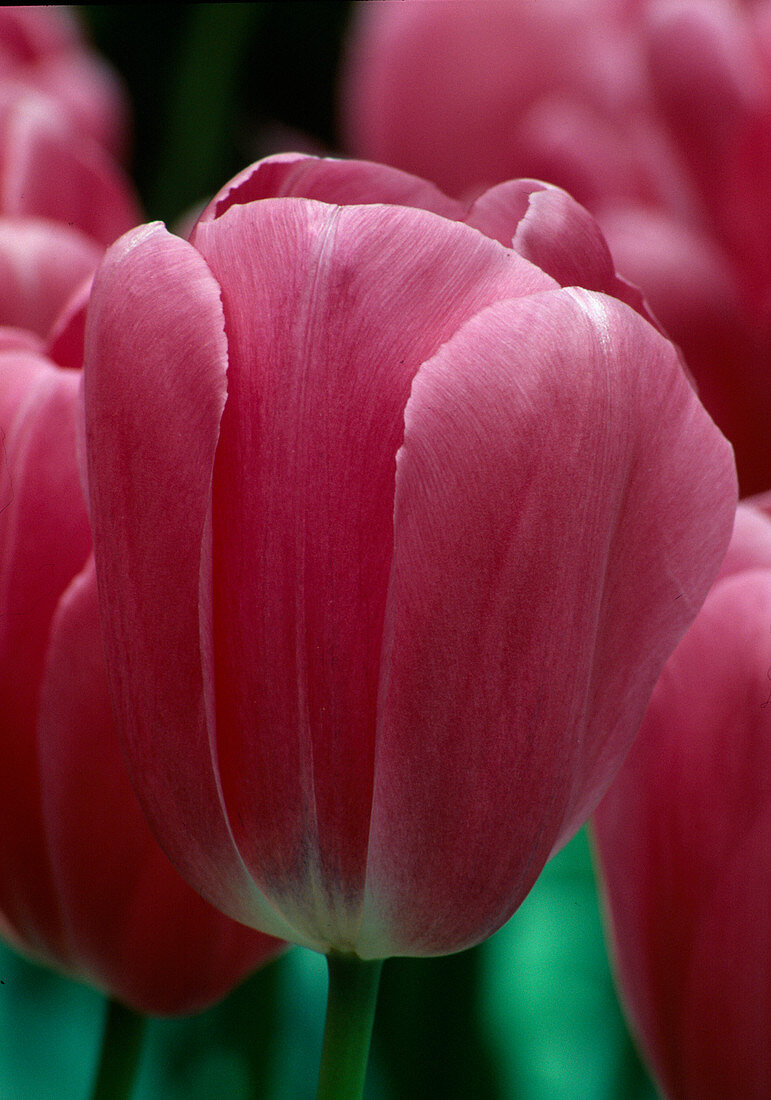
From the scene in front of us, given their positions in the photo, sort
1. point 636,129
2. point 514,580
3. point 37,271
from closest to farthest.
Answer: point 514,580
point 37,271
point 636,129

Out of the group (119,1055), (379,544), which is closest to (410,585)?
(379,544)

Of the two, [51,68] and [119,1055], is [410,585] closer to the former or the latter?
[119,1055]

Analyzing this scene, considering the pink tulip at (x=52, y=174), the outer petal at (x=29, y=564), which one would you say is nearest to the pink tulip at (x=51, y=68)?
the pink tulip at (x=52, y=174)

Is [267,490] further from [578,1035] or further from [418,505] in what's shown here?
[578,1035]

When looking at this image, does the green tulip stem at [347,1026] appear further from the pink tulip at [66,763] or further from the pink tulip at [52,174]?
the pink tulip at [52,174]

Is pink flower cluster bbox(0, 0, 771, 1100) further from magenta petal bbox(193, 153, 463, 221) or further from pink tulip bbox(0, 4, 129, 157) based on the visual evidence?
pink tulip bbox(0, 4, 129, 157)
